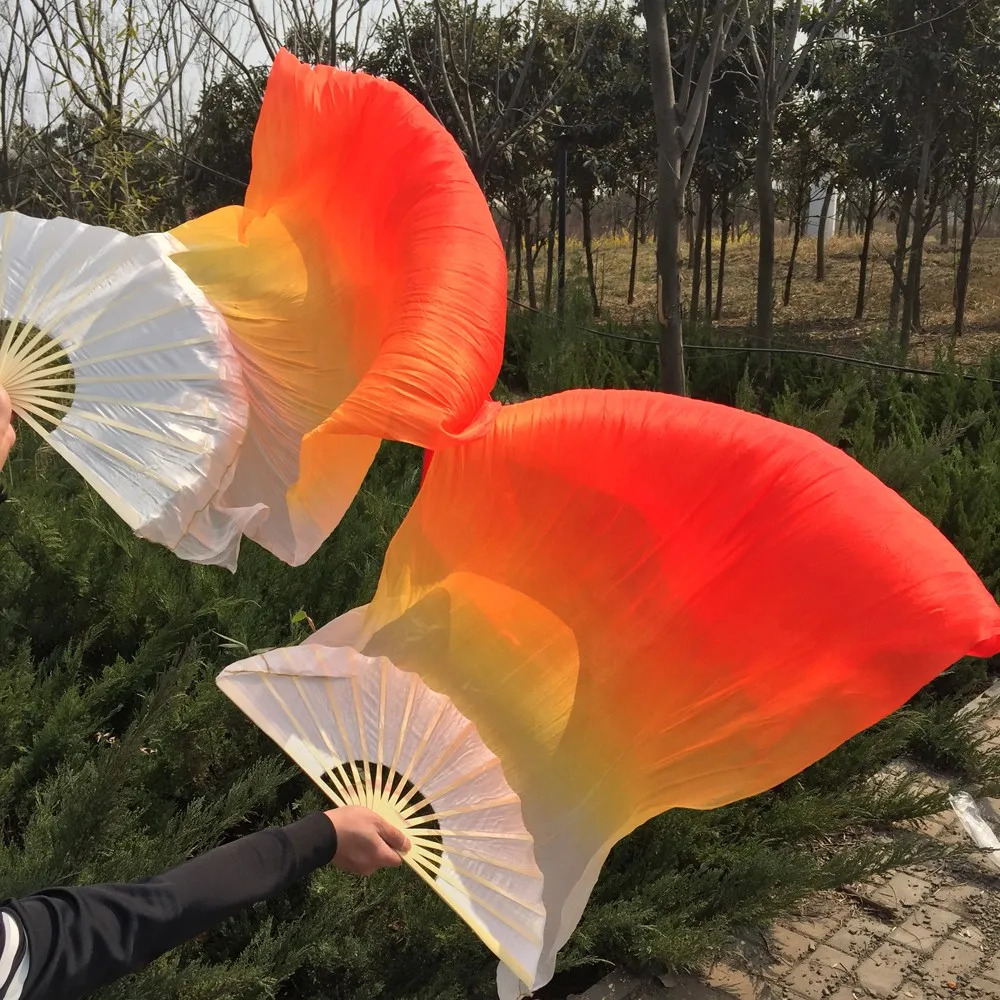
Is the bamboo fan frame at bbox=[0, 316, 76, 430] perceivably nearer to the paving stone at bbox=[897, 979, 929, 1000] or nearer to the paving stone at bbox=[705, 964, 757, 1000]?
the paving stone at bbox=[705, 964, 757, 1000]

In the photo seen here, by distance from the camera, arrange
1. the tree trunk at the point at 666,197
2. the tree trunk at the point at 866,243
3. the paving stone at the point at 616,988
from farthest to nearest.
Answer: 1. the tree trunk at the point at 866,243
2. the tree trunk at the point at 666,197
3. the paving stone at the point at 616,988

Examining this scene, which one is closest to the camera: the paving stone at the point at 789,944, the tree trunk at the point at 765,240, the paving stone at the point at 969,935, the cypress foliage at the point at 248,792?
the cypress foliage at the point at 248,792

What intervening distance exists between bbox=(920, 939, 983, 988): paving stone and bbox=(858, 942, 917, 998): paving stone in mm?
50

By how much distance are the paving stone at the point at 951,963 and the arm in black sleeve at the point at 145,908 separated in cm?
213

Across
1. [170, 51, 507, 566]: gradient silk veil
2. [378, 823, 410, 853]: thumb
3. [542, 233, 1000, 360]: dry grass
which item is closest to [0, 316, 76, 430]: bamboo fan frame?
[170, 51, 507, 566]: gradient silk veil

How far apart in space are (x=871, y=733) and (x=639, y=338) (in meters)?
5.05

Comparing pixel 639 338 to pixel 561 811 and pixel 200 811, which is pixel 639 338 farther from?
pixel 561 811

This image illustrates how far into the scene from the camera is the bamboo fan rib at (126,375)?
4.55 feet

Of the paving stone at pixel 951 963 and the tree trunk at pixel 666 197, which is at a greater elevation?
the tree trunk at pixel 666 197

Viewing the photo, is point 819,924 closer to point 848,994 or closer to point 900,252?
point 848,994

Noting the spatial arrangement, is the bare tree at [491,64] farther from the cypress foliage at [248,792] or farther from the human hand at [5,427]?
the human hand at [5,427]

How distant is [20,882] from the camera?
1888mm

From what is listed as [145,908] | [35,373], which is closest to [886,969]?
[145,908]

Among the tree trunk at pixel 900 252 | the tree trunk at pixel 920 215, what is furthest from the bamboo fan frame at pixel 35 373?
the tree trunk at pixel 900 252
